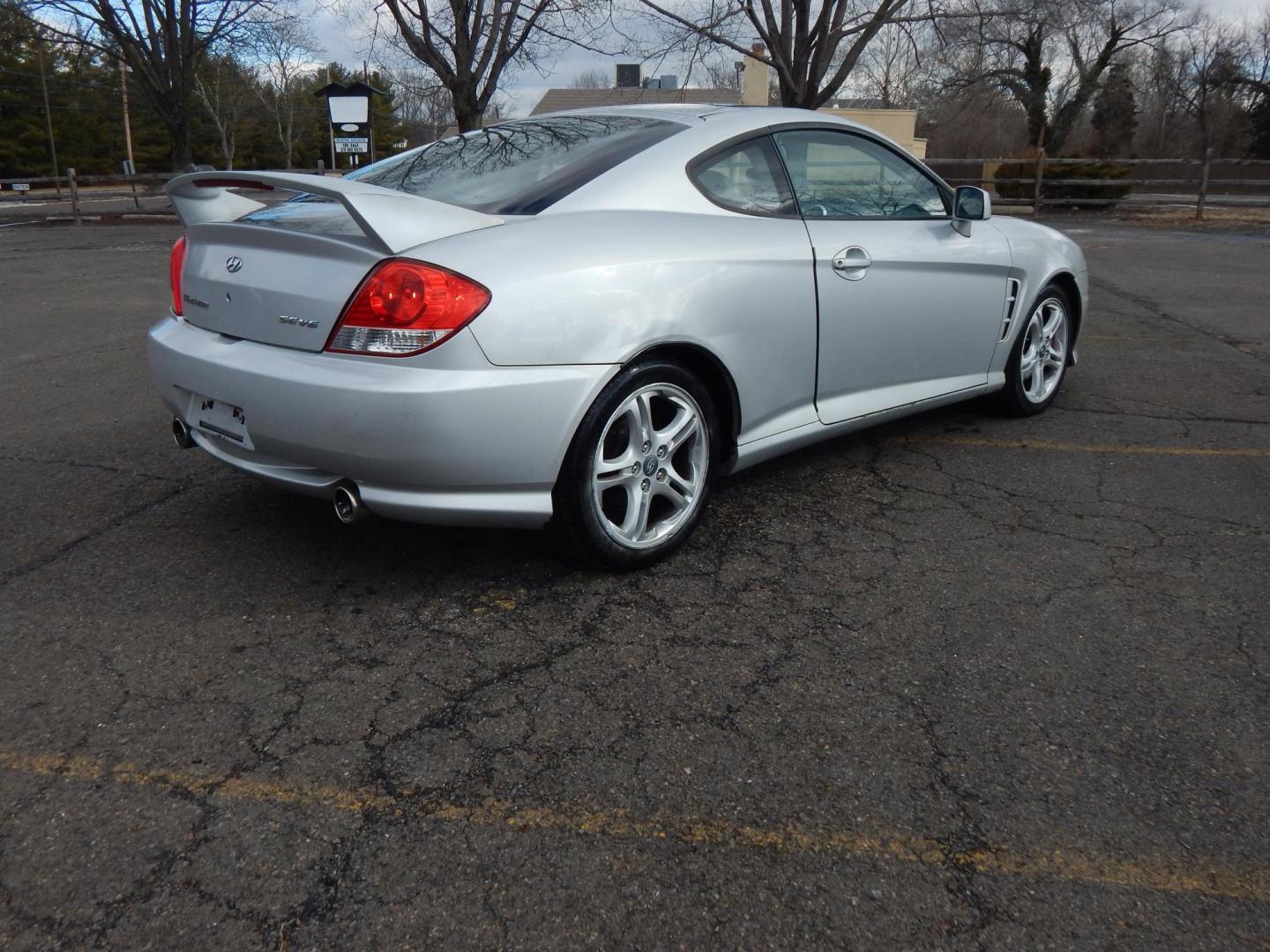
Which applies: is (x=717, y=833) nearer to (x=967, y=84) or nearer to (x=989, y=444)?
(x=989, y=444)

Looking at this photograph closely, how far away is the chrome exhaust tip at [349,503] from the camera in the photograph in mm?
2982

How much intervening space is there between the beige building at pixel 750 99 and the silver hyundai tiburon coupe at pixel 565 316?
24.7 meters

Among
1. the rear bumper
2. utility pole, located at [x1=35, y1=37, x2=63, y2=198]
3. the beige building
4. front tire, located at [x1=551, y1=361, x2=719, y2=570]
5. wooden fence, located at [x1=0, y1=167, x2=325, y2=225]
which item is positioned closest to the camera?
the rear bumper

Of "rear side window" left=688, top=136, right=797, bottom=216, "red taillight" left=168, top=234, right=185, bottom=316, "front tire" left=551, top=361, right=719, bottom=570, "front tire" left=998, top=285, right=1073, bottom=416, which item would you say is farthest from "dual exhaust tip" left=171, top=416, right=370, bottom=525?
"front tire" left=998, top=285, right=1073, bottom=416

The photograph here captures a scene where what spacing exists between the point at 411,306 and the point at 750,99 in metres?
40.1

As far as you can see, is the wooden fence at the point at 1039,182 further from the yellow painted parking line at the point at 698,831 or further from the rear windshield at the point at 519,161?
the yellow painted parking line at the point at 698,831

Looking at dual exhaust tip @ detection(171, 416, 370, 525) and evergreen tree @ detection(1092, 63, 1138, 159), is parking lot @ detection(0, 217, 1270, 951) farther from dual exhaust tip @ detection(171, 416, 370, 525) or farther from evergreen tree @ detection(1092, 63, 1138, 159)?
evergreen tree @ detection(1092, 63, 1138, 159)

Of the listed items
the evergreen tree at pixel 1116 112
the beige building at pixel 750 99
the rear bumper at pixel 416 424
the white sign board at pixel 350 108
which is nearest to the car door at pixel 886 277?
the rear bumper at pixel 416 424

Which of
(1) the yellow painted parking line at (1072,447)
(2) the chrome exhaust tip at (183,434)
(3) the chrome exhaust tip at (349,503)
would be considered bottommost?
(1) the yellow painted parking line at (1072,447)

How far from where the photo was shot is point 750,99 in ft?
132

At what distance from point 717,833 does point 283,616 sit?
1.52m

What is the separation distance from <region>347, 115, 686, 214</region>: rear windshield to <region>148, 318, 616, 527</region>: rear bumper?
65 centimetres

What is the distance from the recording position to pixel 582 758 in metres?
2.40

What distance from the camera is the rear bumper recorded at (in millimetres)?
2818
